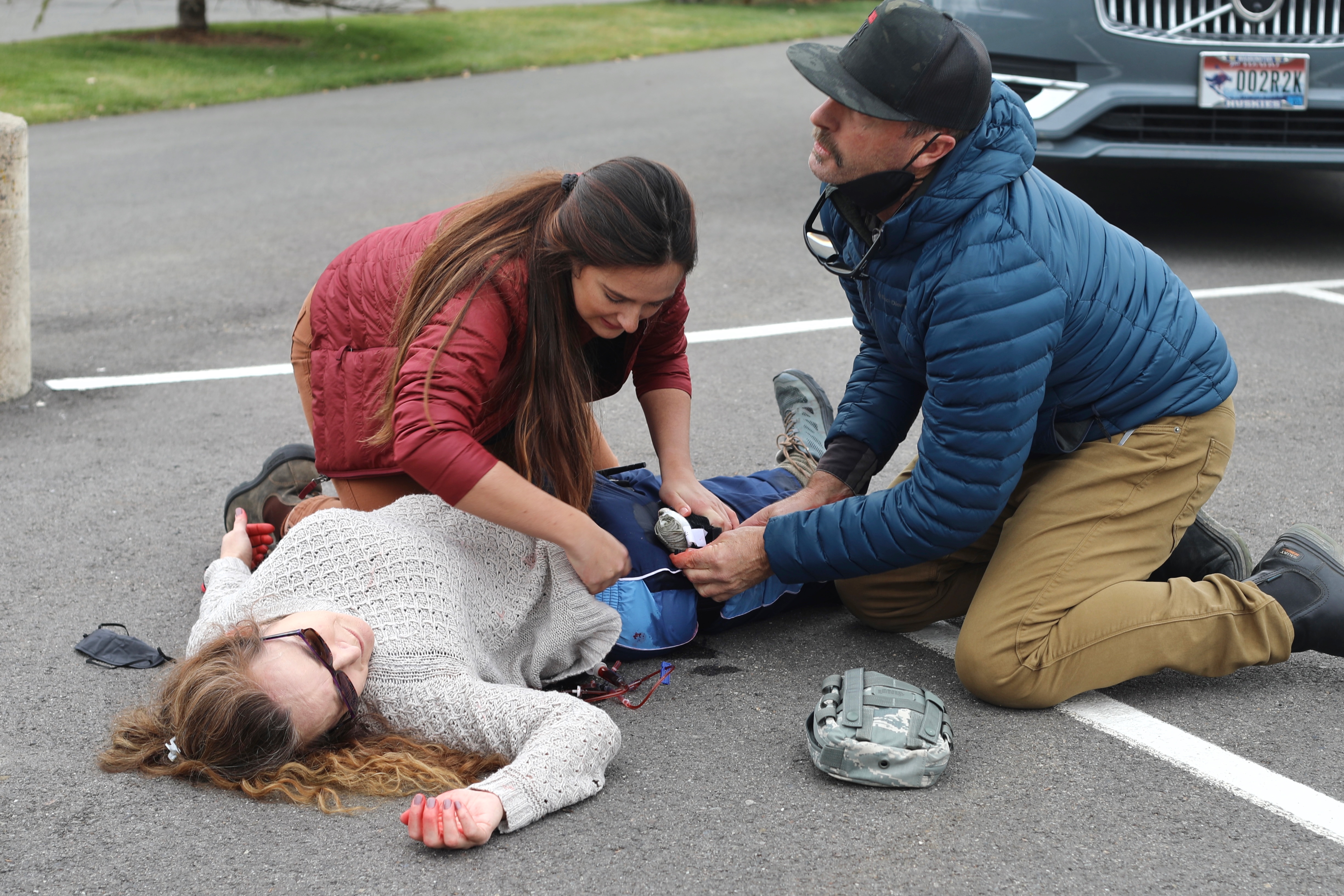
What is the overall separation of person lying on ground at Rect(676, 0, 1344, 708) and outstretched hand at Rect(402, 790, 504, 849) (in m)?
0.93

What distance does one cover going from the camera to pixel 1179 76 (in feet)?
19.8

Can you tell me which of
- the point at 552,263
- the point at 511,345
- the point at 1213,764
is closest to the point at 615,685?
the point at 511,345

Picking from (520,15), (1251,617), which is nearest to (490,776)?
(1251,617)

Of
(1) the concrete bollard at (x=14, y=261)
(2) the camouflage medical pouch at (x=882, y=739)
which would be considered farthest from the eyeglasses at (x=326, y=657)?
(1) the concrete bollard at (x=14, y=261)

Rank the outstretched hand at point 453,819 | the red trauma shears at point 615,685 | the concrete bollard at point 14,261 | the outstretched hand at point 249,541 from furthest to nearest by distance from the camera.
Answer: the concrete bollard at point 14,261
the outstretched hand at point 249,541
the red trauma shears at point 615,685
the outstretched hand at point 453,819

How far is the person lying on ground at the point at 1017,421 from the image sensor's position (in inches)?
111

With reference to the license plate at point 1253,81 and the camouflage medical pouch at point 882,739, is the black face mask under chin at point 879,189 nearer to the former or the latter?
the camouflage medical pouch at point 882,739

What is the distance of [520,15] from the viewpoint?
16844 millimetres

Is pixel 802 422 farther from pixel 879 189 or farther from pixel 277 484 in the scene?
pixel 277 484

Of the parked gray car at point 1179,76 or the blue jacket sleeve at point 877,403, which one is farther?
the parked gray car at point 1179,76

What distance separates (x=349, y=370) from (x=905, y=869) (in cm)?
193

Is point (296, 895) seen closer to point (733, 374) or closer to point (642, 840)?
point (642, 840)

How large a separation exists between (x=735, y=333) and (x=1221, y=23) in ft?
8.95

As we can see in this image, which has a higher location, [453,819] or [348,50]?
[348,50]
